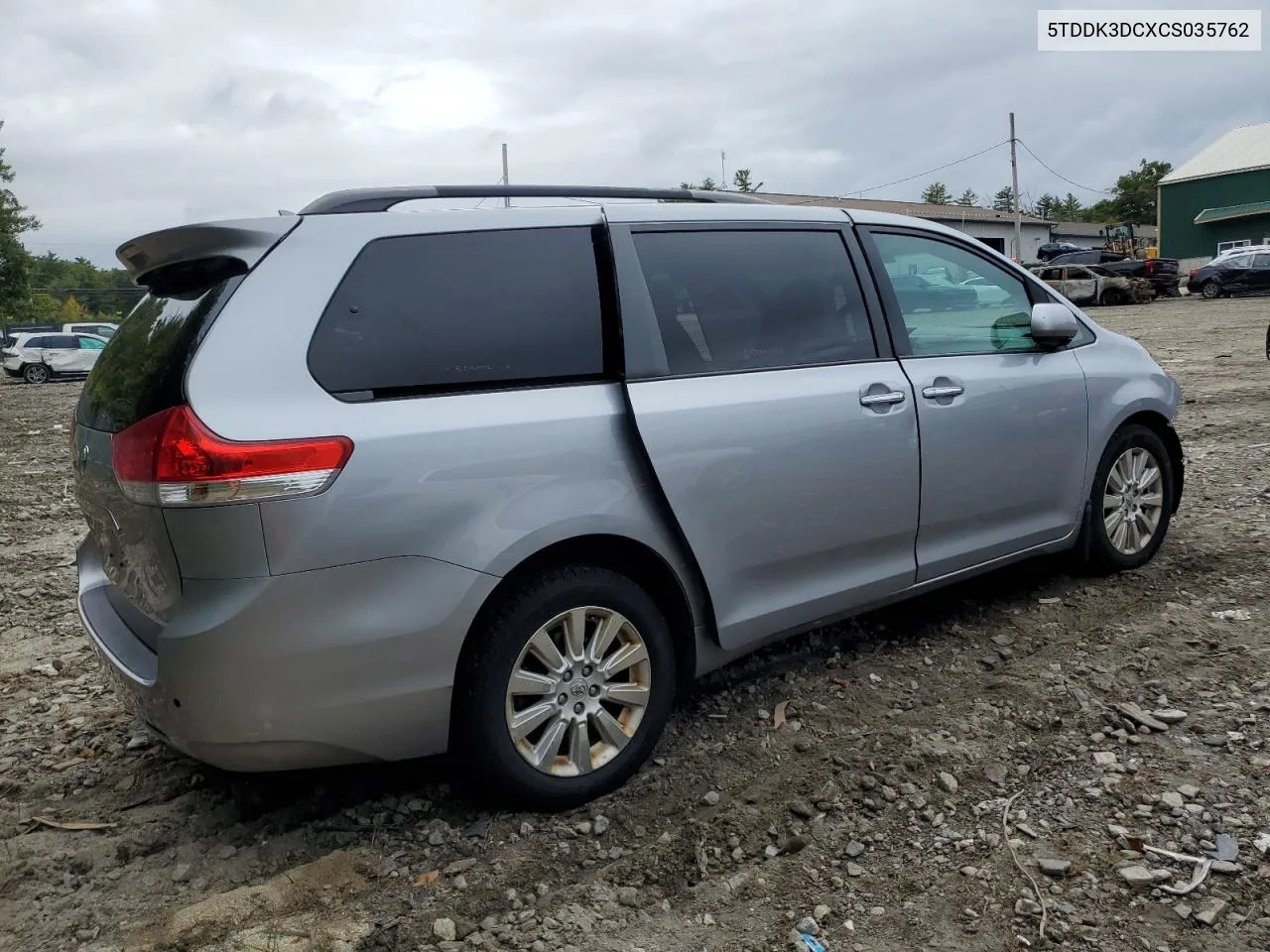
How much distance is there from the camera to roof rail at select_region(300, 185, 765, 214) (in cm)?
286

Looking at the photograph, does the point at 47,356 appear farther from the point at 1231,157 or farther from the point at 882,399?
the point at 1231,157

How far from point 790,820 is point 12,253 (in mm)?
43591

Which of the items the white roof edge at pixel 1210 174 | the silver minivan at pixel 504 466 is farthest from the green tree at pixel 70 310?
the silver minivan at pixel 504 466

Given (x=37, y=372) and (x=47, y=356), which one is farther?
(x=37, y=372)

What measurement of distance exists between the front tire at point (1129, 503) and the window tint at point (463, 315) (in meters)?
2.64

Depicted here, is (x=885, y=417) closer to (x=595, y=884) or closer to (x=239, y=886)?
(x=595, y=884)

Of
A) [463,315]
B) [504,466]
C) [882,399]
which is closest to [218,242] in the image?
[463,315]

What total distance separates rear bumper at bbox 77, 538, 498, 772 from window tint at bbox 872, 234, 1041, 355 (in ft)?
6.75

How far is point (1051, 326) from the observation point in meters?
4.18

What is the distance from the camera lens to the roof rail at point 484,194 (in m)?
2.86

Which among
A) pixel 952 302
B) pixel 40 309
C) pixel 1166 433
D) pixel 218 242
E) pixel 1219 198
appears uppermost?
pixel 1219 198

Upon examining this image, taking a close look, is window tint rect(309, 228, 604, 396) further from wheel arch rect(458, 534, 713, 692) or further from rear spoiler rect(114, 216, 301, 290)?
wheel arch rect(458, 534, 713, 692)

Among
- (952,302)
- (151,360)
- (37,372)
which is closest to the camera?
(151,360)

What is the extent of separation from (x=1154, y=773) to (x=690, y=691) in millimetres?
1537
